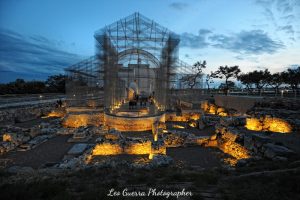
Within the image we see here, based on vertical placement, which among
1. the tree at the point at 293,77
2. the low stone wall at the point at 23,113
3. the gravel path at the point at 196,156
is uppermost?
the tree at the point at 293,77

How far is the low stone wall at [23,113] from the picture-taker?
68.2 ft

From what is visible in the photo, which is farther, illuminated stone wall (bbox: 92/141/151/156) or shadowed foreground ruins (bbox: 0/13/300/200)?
illuminated stone wall (bbox: 92/141/151/156)

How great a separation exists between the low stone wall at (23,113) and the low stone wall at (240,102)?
29714 millimetres

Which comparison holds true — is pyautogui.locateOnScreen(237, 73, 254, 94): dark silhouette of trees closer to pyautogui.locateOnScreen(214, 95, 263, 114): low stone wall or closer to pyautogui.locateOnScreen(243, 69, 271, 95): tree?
pyautogui.locateOnScreen(243, 69, 271, 95): tree

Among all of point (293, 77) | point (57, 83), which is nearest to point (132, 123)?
point (293, 77)

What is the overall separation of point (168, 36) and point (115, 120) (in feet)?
36.9

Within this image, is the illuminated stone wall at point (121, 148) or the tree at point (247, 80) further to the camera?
the tree at point (247, 80)

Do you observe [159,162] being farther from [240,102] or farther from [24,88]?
[24,88]

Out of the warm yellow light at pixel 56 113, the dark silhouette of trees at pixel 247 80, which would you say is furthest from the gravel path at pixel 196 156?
the dark silhouette of trees at pixel 247 80

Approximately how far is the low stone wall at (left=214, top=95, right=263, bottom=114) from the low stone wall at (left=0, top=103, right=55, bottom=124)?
29.7m

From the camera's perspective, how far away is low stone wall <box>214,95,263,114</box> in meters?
27.2

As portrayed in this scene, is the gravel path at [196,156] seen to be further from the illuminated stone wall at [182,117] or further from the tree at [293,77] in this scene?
the tree at [293,77]

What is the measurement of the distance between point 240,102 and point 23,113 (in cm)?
3161

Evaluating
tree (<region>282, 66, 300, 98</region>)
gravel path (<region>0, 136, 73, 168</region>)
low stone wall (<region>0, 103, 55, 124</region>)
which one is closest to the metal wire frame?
low stone wall (<region>0, 103, 55, 124</region>)
